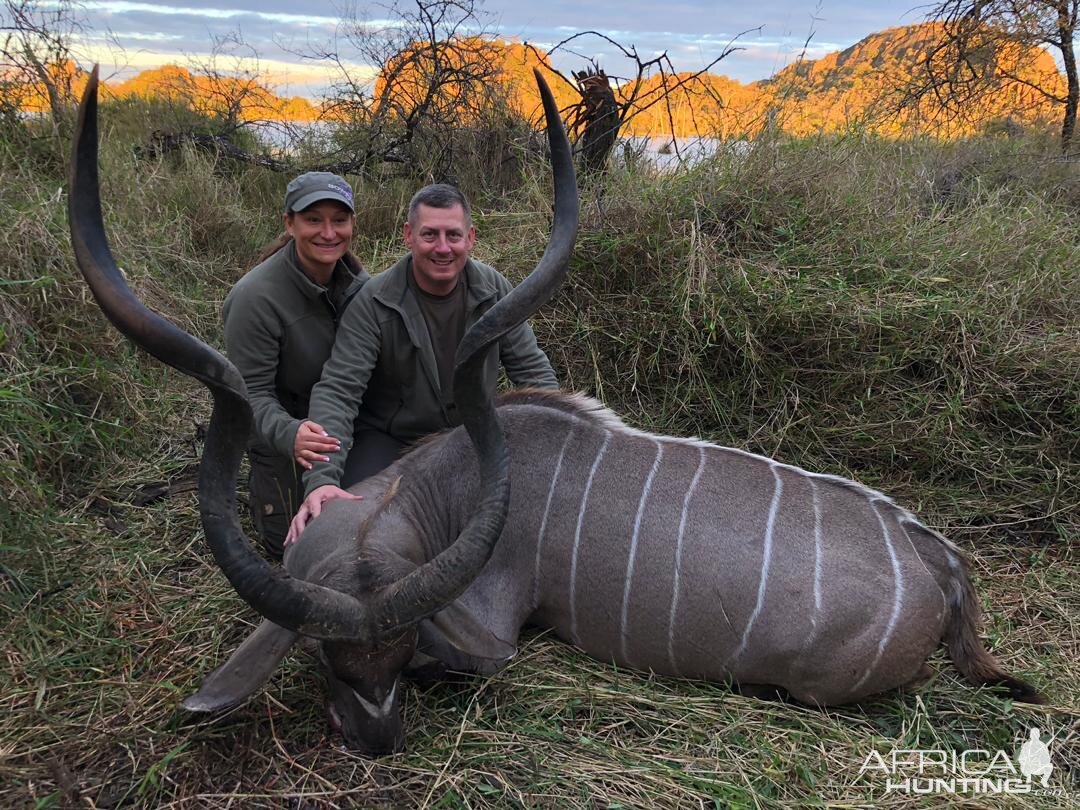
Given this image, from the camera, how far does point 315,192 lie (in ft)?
9.30

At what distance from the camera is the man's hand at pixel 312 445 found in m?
2.47

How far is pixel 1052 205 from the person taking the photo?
462 cm

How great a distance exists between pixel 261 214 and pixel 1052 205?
557 cm

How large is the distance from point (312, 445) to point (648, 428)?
1673mm

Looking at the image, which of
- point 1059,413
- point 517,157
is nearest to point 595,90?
point 517,157

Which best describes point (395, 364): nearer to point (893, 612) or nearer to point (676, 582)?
point (676, 582)

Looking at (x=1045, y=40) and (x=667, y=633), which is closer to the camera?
(x=667, y=633)

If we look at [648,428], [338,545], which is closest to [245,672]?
[338,545]

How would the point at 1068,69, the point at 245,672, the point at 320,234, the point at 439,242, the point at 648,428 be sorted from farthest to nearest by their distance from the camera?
the point at 1068,69 < the point at 648,428 < the point at 320,234 < the point at 439,242 < the point at 245,672

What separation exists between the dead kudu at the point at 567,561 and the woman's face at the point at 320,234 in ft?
2.90

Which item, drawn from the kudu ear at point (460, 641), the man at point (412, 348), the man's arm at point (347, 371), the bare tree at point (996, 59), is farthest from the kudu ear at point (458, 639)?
the bare tree at point (996, 59)

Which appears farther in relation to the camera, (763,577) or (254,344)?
(254,344)

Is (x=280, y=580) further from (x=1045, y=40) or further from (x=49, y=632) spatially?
(x=1045, y=40)

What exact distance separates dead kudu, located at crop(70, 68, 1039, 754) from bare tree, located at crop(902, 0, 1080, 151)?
5281mm
